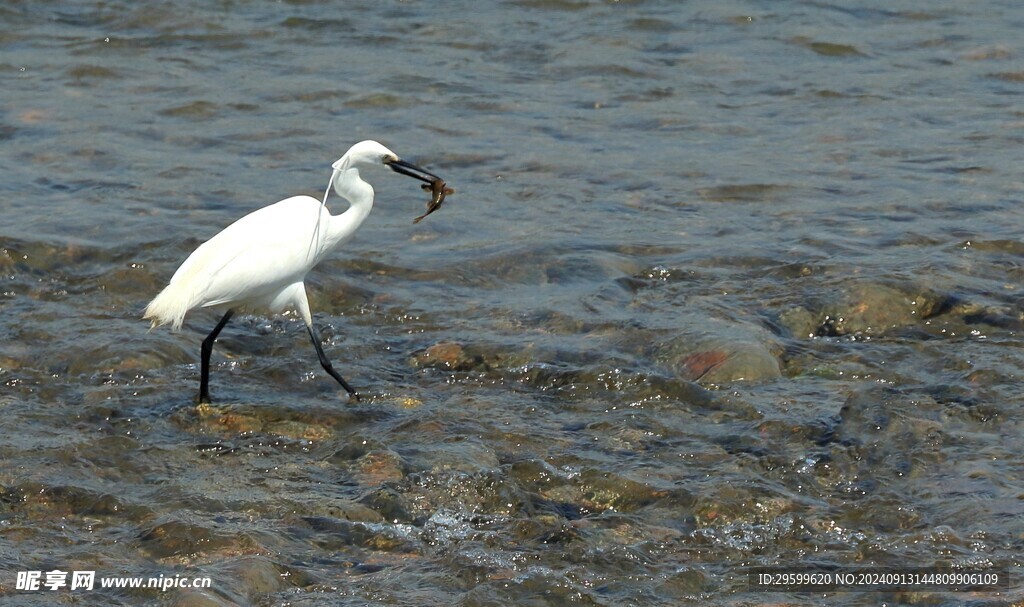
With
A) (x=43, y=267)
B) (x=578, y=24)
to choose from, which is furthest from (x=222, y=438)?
(x=578, y=24)

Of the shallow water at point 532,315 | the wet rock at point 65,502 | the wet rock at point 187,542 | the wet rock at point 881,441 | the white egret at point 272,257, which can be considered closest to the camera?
the wet rock at point 187,542

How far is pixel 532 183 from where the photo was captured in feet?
28.3

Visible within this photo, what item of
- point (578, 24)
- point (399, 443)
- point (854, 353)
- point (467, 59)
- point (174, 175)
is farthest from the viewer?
A: point (578, 24)

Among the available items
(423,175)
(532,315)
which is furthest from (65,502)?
(532,315)

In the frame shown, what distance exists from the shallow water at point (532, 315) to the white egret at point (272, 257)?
368 millimetres

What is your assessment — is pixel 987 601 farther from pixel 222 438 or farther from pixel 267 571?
pixel 222 438

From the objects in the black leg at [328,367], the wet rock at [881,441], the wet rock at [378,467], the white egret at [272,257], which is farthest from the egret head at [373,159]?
the wet rock at [881,441]

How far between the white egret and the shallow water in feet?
1.21

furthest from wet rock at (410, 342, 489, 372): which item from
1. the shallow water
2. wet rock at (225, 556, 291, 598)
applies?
wet rock at (225, 556, 291, 598)

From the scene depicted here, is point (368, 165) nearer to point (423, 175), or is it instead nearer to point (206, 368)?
point (423, 175)

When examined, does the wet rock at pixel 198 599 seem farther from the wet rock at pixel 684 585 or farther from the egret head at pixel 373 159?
the egret head at pixel 373 159

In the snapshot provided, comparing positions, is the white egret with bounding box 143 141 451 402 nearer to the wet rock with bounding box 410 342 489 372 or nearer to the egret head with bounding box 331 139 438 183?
the egret head with bounding box 331 139 438 183

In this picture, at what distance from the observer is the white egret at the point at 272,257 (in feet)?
18.7

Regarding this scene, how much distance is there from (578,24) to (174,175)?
4.78 m
